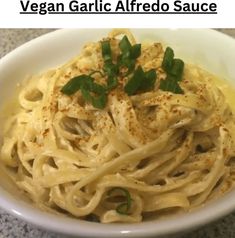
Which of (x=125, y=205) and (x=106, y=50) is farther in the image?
(x=106, y=50)

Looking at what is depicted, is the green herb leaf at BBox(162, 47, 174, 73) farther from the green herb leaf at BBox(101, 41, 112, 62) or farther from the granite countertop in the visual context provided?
the granite countertop

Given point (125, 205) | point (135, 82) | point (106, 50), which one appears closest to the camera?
point (125, 205)

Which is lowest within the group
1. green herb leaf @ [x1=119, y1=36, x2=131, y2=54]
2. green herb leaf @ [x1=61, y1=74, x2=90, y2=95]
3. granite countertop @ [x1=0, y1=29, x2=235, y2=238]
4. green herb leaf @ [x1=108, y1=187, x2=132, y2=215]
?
granite countertop @ [x1=0, y1=29, x2=235, y2=238]

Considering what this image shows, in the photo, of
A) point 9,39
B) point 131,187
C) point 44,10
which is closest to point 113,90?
point 131,187

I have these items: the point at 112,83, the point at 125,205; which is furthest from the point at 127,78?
the point at 125,205

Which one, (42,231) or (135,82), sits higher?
(135,82)

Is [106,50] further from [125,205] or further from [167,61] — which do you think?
[125,205]

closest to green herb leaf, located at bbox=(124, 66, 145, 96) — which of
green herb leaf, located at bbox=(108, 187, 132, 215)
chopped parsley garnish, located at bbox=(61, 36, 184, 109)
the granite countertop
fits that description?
chopped parsley garnish, located at bbox=(61, 36, 184, 109)

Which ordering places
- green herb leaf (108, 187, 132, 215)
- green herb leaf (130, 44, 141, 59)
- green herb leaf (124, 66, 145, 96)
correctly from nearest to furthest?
1. green herb leaf (108, 187, 132, 215)
2. green herb leaf (124, 66, 145, 96)
3. green herb leaf (130, 44, 141, 59)

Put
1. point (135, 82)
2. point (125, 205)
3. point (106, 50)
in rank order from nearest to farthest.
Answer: point (125, 205)
point (135, 82)
point (106, 50)
